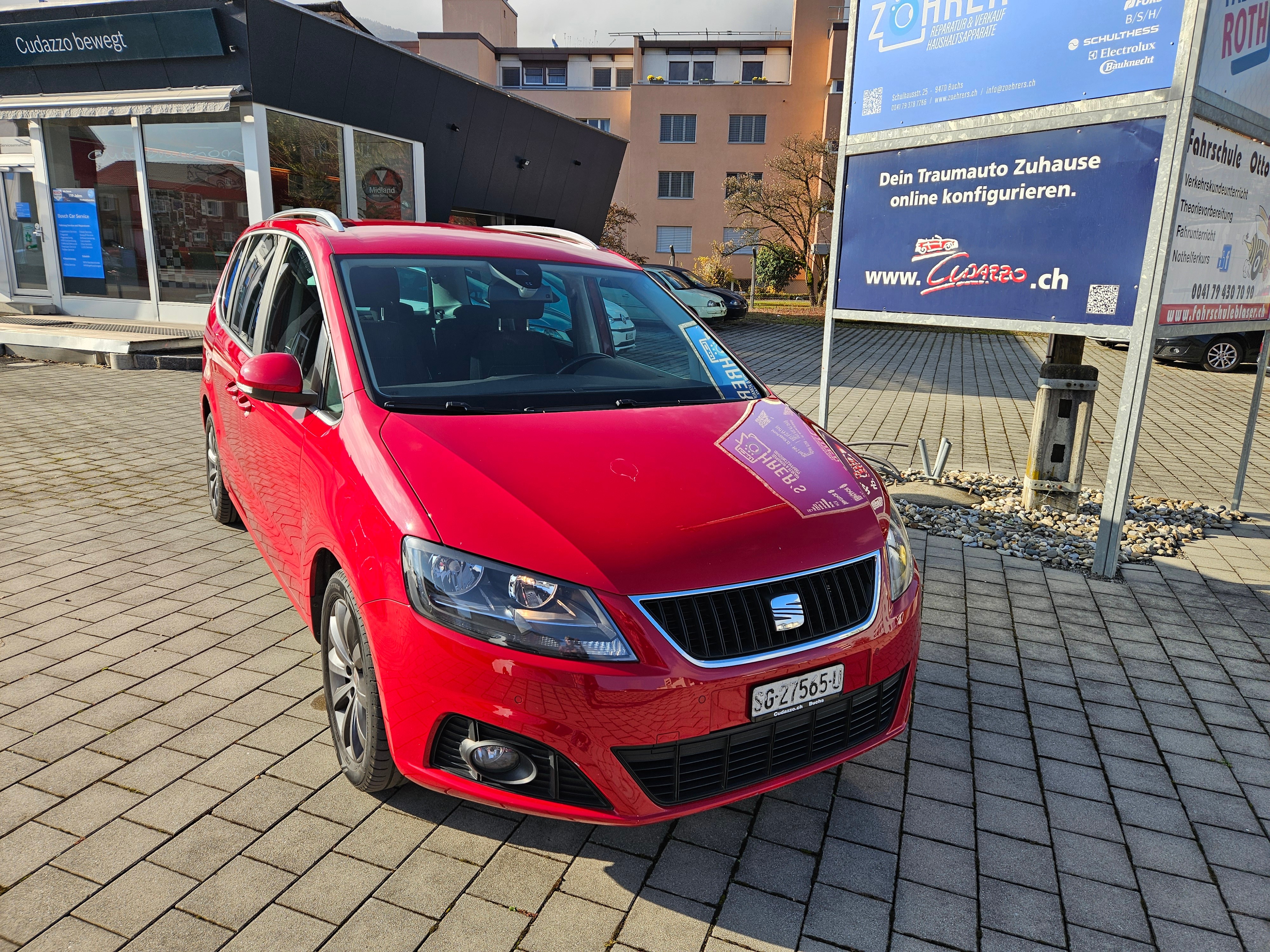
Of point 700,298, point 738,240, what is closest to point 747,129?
point 738,240

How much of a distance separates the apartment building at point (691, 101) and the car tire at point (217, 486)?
4143 centimetres

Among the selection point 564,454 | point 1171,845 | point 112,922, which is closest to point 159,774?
point 112,922

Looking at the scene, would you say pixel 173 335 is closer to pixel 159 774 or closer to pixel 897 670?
pixel 159 774

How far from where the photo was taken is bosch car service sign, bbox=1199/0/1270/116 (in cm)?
464

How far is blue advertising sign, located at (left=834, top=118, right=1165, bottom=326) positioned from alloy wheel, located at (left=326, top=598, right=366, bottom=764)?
445cm

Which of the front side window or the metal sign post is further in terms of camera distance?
the metal sign post

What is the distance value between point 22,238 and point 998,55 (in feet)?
58.5

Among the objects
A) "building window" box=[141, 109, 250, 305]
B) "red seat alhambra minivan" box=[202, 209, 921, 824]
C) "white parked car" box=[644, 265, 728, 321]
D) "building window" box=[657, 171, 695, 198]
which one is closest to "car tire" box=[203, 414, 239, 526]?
"red seat alhambra minivan" box=[202, 209, 921, 824]

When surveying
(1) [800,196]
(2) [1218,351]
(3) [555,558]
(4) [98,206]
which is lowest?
(2) [1218,351]

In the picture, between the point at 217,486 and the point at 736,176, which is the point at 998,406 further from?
the point at 736,176

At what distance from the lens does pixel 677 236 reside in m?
47.1

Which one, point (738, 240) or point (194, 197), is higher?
point (738, 240)

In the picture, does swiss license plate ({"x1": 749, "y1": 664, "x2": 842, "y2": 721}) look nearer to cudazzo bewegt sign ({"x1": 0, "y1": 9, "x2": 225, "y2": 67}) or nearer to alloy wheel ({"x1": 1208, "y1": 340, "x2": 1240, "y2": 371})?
cudazzo bewegt sign ({"x1": 0, "y1": 9, "x2": 225, "y2": 67})

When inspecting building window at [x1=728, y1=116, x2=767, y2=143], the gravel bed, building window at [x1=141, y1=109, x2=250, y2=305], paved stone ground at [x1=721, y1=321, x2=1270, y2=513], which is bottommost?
the gravel bed
